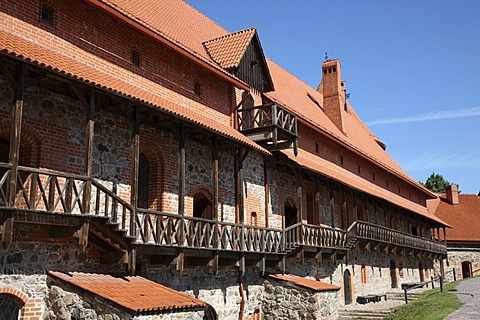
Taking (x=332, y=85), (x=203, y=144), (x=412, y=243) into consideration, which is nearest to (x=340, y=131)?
(x=332, y=85)

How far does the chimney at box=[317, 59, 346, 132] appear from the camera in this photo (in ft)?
89.8

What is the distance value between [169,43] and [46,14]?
336 centimetres

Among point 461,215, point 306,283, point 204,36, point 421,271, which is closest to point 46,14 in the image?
point 204,36

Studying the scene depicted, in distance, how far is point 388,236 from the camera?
25172 mm

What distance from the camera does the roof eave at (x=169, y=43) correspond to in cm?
1140

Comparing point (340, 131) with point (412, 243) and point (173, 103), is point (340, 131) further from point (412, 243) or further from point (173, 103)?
point (173, 103)

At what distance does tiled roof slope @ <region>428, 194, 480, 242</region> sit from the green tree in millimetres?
21153

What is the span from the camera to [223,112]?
16156 millimetres

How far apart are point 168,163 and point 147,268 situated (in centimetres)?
275

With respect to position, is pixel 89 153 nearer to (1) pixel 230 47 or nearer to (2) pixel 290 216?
(1) pixel 230 47

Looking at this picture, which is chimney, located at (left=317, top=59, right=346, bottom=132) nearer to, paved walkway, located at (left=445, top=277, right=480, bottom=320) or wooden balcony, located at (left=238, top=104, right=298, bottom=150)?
paved walkway, located at (left=445, top=277, right=480, bottom=320)

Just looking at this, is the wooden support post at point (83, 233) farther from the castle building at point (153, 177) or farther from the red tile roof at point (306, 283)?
the red tile roof at point (306, 283)

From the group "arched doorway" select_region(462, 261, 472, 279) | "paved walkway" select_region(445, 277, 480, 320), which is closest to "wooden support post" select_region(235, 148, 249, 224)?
"paved walkway" select_region(445, 277, 480, 320)

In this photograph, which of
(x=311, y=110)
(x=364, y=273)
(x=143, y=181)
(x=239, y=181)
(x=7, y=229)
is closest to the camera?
(x=7, y=229)
